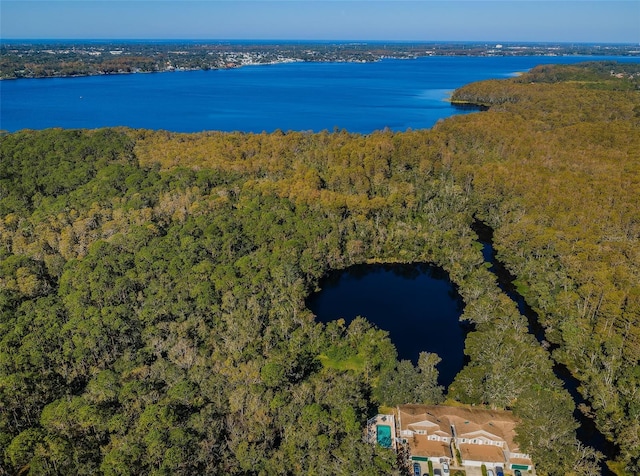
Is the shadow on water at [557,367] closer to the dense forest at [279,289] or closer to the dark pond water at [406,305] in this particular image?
the dense forest at [279,289]

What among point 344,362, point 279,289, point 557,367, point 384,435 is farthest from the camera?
point 279,289

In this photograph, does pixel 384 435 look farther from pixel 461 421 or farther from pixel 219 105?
pixel 219 105

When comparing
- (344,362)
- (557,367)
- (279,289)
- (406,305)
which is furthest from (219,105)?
(557,367)

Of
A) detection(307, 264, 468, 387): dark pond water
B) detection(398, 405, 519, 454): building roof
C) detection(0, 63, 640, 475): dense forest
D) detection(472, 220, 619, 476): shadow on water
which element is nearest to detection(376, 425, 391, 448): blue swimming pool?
detection(398, 405, 519, 454): building roof

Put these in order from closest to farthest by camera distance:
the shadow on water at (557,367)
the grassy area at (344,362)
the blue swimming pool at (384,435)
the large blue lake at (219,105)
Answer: the blue swimming pool at (384,435) < the shadow on water at (557,367) < the grassy area at (344,362) < the large blue lake at (219,105)

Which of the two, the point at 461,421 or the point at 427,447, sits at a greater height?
the point at 461,421

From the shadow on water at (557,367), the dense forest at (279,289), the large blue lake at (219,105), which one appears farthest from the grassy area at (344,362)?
the large blue lake at (219,105)

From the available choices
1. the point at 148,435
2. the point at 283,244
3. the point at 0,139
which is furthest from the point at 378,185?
the point at 0,139
